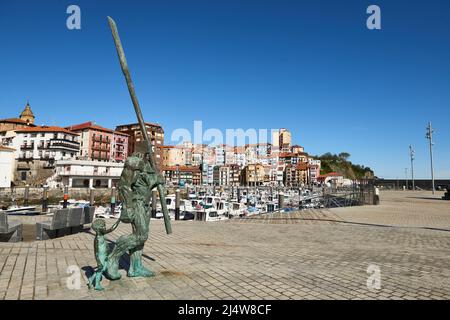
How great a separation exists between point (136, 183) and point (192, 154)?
174 metres

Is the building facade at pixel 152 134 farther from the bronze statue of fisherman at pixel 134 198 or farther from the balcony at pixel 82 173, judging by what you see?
the bronze statue of fisherman at pixel 134 198

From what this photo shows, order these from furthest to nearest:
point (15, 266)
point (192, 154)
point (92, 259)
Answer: point (192, 154), point (92, 259), point (15, 266)

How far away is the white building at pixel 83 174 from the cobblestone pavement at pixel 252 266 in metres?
54.6

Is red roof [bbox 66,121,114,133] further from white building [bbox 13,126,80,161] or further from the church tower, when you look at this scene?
the church tower

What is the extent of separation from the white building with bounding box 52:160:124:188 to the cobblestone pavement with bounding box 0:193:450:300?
5459 cm

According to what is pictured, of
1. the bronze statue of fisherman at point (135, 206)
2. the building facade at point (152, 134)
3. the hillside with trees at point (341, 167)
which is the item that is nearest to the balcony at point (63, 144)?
the building facade at point (152, 134)

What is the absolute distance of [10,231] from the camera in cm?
888

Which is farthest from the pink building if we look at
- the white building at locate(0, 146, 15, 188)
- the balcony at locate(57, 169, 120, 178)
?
the white building at locate(0, 146, 15, 188)

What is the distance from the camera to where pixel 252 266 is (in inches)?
254

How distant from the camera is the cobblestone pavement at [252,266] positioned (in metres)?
4.73

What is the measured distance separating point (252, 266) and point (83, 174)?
60.9 meters

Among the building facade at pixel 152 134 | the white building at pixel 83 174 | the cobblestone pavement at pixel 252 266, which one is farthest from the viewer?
the building facade at pixel 152 134
